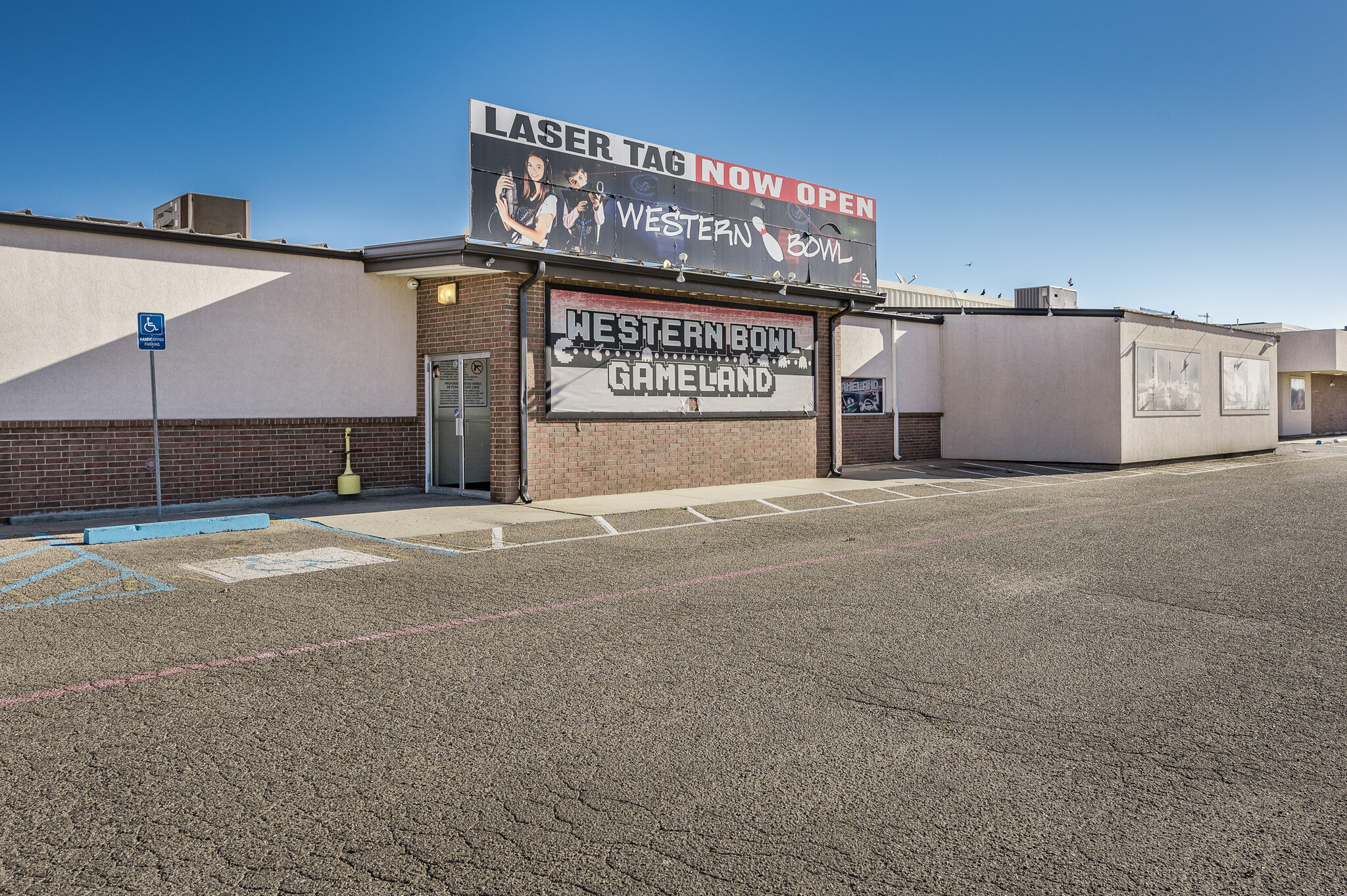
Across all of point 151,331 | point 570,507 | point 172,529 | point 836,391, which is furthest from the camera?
point 836,391

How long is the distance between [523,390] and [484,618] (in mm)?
7430

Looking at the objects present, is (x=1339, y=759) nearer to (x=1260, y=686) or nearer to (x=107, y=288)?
(x=1260, y=686)

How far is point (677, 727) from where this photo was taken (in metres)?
4.23

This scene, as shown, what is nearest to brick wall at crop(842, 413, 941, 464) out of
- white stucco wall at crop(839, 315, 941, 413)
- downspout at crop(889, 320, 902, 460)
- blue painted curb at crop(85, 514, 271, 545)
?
downspout at crop(889, 320, 902, 460)

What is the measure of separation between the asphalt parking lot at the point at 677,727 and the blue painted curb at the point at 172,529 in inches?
42.5

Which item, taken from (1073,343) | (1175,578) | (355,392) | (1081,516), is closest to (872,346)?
(1073,343)

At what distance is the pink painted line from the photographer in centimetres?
480

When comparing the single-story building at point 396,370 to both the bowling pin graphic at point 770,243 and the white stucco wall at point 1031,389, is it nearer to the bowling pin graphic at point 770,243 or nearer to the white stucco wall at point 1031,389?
the bowling pin graphic at point 770,243

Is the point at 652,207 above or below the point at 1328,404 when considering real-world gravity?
above

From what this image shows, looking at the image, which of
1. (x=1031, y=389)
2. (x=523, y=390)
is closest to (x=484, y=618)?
(x=523, y=390)

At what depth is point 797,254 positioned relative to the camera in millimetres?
17219

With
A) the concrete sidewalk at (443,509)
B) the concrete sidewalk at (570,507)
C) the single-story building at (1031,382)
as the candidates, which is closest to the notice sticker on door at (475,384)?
the concrete sidewalk at (443,509)

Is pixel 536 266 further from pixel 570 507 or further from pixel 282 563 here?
pixel 282 563

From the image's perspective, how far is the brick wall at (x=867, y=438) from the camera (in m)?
21.0
